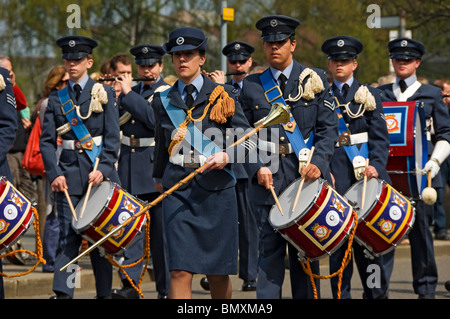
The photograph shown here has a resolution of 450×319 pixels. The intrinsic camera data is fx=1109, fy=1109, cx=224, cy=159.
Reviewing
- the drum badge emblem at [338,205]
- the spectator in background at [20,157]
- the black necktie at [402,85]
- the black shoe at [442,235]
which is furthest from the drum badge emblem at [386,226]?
the black shoe at [442,235]

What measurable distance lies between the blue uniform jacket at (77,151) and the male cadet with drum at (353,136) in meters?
1.78

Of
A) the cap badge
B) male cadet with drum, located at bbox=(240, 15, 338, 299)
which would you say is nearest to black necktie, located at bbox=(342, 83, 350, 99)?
male cadet with drum, located at bbox=(240, 15, 338, 299)

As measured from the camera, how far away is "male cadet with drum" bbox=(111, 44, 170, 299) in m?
9.57

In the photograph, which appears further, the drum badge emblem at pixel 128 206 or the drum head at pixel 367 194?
the drum badge emblem at pixel 128 206

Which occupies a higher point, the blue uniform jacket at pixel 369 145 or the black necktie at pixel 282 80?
the black necktie at pixel 282 80

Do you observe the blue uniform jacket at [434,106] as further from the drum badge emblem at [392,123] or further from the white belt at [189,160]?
the white belt at [189,160]

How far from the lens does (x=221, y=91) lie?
723cm

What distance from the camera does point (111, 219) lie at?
8281mm

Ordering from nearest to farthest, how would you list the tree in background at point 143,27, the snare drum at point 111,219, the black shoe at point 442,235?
the snare drum at point 111,219, the black shoe at point 442,235, the tree in background at point 143,27

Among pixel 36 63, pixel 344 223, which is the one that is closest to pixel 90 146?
pixel 344 223

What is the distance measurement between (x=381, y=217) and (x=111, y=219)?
200 cm

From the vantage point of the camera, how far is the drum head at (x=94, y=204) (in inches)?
327

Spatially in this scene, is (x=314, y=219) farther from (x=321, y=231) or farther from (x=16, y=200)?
(x=16, y=200)

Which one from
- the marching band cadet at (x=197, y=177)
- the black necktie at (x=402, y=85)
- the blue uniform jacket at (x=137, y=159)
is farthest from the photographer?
the blue uniform jacket at (x=137, y=159)
